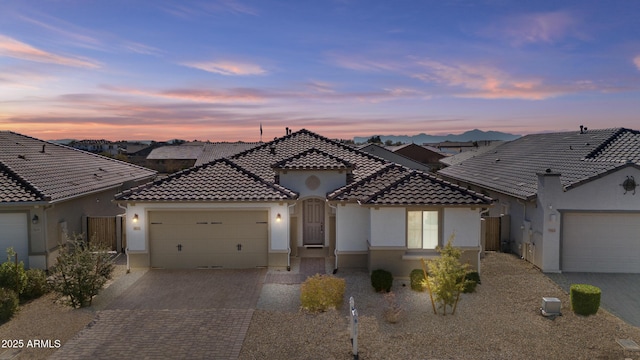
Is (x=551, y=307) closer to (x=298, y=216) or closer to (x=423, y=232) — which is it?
(x=423, y=232)

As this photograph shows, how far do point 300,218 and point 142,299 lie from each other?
7074 millimetres

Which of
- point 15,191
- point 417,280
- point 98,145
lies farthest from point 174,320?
point 98,145

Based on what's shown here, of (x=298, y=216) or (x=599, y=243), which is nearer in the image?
(x=599, y=243)

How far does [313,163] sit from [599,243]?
11362mm

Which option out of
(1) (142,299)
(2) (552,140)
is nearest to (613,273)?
(2) (552,140)

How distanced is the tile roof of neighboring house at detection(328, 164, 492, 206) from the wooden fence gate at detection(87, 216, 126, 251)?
9.78 meters

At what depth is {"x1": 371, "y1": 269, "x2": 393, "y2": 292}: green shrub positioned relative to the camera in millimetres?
13867

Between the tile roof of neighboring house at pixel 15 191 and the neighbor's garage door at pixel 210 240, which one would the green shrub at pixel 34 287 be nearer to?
the tile roof of neighboring house at pixel 15 191

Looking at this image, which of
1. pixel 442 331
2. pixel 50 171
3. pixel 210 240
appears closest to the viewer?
pixel 442 331

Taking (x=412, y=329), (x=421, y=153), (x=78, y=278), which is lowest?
(x=412, y=329)

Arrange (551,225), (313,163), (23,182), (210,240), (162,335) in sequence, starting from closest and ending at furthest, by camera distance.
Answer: (162,335) < (551,225) < (23,182) < (210,240) < (313,163)

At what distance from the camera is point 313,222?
18234 mm

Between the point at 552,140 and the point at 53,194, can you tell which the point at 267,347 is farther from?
the point at 552,140

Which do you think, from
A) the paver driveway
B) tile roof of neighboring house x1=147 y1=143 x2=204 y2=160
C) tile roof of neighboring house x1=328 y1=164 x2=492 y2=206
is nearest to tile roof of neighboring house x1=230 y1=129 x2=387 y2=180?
tile roof of neighboring house x1=328 y1=164 x2=492 y2=206
